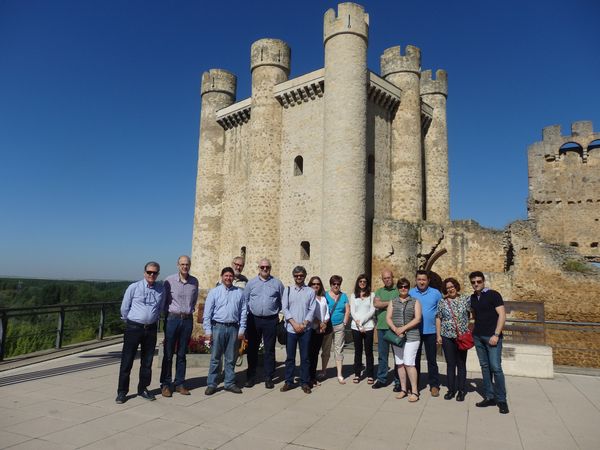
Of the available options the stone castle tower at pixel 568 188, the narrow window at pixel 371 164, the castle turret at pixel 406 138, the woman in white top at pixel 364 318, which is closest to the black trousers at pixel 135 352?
the woman in white top at pixel 364 318

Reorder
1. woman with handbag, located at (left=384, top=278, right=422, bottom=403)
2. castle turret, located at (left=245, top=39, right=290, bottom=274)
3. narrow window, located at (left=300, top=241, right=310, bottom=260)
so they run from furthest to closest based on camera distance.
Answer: castle turret, located at (left=245, top=39, right=290, bottom=274)
narrow window, located at (left=300, top=241, right=310, bottom=260)
woman with handbag, located at (left=384, top=278, right=422, bottom=403)

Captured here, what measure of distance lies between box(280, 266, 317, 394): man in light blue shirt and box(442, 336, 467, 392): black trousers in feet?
6.96

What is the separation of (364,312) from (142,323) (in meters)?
3.61

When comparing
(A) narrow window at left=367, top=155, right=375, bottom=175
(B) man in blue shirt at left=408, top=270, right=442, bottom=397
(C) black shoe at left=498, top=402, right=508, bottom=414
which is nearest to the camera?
(C) black shoe at left=498, top=402, right=508, bottom=414

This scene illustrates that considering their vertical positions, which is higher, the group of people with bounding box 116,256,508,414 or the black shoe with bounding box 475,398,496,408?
the group of people with bounding box 116,256,508,414

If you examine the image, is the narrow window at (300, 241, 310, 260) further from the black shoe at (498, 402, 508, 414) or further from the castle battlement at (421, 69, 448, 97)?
the black shoe at (498, 402, 508, 414)

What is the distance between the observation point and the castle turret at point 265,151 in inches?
757

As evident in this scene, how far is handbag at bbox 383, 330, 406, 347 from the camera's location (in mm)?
6254

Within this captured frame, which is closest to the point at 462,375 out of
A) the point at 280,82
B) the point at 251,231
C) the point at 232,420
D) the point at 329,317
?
the point at 329,317

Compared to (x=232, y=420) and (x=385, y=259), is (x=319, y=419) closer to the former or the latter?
(x=232, y=420)

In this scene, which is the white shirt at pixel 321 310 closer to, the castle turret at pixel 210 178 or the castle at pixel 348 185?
the castle at pixel 348 185

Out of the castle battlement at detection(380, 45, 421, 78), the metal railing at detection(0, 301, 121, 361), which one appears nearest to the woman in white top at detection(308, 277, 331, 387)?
the metal railing at detection(0, 301, 121, 361)

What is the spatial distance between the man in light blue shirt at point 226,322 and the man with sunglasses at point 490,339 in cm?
353

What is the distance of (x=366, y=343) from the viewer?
7133mm
